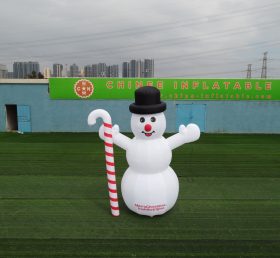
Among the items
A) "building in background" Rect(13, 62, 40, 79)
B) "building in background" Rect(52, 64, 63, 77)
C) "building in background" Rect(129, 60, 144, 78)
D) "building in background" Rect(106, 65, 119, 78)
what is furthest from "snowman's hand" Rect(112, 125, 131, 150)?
"building in background" Rect(13, 62, 40, 79)

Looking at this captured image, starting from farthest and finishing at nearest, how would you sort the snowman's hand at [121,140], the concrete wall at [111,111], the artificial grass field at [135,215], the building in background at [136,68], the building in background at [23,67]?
the building in background at [23,67], the building in background at [136,68], the concrete wall at [111,111], the snowman's hand at [121,140], the artificial grass field at [135,215]

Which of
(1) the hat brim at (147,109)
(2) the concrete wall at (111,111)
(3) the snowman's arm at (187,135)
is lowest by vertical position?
(2) the concrete wall at (111,111)

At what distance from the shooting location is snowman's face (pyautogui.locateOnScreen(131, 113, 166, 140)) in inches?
203

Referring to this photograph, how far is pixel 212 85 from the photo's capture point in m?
17.6

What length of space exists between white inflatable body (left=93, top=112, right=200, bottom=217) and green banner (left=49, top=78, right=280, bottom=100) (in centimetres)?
1234

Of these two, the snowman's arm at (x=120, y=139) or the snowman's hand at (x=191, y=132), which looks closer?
the snowman's hand at (x=191, y=132)

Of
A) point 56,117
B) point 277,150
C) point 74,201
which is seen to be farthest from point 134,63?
point 74,201

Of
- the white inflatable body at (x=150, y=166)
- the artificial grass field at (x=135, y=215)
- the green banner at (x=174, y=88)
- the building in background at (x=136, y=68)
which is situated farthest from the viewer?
the building in background at (x=136, y=68)

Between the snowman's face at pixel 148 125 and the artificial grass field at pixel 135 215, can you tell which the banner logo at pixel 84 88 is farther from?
the snowman's face at pixel 148 125

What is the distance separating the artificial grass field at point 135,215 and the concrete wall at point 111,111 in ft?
25.5

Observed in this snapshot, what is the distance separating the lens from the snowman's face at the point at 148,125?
516 cm

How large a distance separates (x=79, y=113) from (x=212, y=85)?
27.4ft

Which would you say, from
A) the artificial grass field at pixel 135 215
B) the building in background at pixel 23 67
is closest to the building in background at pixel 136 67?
the building in background at pixel 23 67

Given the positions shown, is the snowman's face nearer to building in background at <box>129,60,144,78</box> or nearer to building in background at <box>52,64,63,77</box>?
building in background at <box>52,64,63,77</box>
